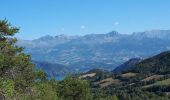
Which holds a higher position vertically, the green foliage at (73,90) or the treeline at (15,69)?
the treeline at (15,69)

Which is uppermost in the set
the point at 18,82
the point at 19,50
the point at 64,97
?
the point at 19,50

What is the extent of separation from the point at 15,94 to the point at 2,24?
8.94 meters

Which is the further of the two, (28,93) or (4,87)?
(28,93)

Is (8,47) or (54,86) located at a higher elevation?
(8,47)

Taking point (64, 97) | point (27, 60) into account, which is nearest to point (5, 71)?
point (27, 60)

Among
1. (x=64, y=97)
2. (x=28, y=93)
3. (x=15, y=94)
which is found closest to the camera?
(x=15, y=94)

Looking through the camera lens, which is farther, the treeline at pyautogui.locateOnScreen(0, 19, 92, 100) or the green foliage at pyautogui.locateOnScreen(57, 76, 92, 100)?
the green foliage at pyautogui.locateOnScreen(57, 76, 92, 100)

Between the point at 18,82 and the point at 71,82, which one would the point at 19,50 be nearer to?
the point at 18,82

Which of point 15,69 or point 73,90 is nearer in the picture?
point 15,69

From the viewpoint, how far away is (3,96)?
105 ft

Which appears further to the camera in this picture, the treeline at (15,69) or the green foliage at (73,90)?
the green foliage at (73,90)

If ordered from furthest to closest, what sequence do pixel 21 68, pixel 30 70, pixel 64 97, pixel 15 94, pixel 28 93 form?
pixel 64 97 → pixel 30 70 → pixel 21 68 → pixel 28 93 → pixel 15 94

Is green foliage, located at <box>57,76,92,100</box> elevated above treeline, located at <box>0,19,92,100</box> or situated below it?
below

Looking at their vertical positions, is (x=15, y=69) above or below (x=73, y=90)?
above
